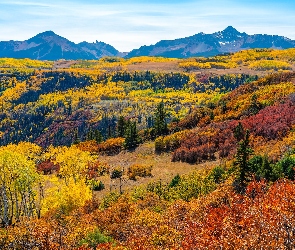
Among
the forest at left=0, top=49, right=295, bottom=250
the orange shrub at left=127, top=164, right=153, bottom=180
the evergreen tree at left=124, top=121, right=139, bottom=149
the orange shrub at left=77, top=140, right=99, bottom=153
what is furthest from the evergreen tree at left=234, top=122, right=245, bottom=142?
the orange shrub at left=77, top=140, right=99, bottom=153

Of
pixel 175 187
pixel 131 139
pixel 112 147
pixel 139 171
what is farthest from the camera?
pixel 112 147

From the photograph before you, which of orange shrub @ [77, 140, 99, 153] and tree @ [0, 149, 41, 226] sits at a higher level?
tree @ [0, 149, 41, 226]

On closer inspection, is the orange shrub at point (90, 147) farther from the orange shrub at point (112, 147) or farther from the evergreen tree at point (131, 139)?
the evergreen tree at point (131, 139)

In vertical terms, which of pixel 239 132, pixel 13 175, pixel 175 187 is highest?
pixel 239 132

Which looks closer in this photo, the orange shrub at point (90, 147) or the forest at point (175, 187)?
the forest at point (175, 187)

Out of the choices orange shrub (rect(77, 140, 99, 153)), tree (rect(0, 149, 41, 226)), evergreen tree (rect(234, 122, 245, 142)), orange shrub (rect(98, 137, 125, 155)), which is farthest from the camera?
orange shrub (rect(98, 137, 125, 155))

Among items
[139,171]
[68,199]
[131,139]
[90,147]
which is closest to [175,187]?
[68,199]

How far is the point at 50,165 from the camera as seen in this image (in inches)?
3986

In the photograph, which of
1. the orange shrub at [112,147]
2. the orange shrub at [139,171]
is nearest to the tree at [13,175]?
the orange shrub at [139,171]

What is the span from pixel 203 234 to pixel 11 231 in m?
19.2

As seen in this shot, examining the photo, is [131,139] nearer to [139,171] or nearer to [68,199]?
[139,171]

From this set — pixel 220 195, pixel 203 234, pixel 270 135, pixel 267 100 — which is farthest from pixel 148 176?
pixel 203 234

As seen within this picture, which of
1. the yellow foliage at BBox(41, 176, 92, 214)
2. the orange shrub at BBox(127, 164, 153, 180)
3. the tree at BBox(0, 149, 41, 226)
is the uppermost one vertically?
the tree at BBox(0, 149, 41, 226)

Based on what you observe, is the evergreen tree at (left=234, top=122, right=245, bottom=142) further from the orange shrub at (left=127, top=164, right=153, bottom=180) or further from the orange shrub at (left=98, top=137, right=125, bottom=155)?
the orange shrub at (left=98, top=137, right=125, bottom=155)
